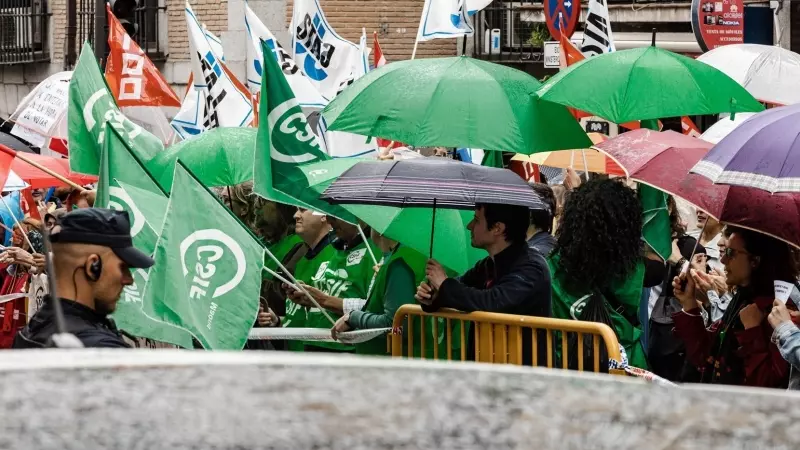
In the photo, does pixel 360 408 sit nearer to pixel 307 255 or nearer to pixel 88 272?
pixel 88 272

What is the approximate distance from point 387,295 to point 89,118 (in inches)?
110

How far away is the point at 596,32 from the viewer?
10.4m

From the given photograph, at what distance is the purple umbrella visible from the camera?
5.22 metres

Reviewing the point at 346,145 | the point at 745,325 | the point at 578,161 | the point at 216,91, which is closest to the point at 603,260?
the point at 745,325

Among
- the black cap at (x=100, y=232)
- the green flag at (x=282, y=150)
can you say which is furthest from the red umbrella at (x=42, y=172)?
the black cap at (x=100, y=232)

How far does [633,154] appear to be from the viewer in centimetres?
737

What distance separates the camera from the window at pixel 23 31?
27.0 meters

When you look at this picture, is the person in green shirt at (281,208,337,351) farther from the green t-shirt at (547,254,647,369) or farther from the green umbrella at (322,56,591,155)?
the green t-shirt at (547,254,647,369)

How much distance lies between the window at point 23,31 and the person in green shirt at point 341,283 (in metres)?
20.7

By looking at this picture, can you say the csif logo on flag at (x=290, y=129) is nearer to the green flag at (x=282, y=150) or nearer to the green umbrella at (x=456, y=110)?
the green flag at (x=282, y=150)

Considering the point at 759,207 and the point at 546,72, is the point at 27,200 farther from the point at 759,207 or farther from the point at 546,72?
the point at 546,72

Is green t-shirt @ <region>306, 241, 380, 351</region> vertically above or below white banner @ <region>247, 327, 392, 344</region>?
above

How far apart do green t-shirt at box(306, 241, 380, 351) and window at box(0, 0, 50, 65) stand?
20.8 metres

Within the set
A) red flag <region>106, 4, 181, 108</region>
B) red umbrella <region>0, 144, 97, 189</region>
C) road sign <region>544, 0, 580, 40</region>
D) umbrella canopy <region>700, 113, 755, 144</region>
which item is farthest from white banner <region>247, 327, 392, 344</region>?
road sign <region>544, 0, 580, 40</region>
